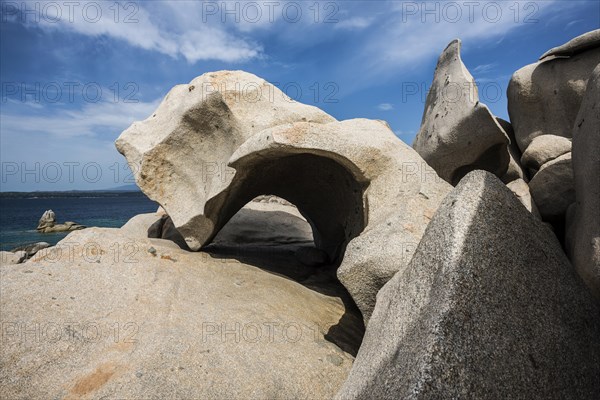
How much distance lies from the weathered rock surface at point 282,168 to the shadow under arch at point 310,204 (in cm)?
3

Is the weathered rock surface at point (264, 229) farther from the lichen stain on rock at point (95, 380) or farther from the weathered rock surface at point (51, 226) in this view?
the weathered rock surface at point (51, 226)

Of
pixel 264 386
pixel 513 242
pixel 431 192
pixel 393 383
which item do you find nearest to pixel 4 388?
pixel 264 386

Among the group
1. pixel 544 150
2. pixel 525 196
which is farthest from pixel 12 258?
pixel 544 150

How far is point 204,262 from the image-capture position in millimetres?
5465

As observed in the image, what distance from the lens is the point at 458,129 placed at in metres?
5.16

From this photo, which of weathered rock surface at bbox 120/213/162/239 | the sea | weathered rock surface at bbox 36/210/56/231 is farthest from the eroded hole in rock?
weathered rock surface at bbox 36/210/56/231

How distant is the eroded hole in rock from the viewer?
4531 mm

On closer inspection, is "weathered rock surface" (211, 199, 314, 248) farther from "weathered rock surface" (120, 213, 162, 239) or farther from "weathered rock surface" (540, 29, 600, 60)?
"weathered rock surface" (540, 29, 600, 60)

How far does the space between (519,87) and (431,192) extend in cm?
230

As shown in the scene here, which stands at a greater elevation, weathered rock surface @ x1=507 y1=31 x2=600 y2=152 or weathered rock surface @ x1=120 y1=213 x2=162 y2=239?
weathered rock surface @ x1=507 y1=31 x2=600 y2=152

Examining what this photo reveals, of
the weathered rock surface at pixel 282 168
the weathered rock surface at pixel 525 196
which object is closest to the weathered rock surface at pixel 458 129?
the weathered rock surface at pixel 282 168

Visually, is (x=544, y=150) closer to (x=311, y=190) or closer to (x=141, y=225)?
(x=311, y=190)

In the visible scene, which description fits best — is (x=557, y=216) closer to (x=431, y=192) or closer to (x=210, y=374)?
(x=431, y=192)

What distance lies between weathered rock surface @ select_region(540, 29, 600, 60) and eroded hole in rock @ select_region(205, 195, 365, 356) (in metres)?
4.06
